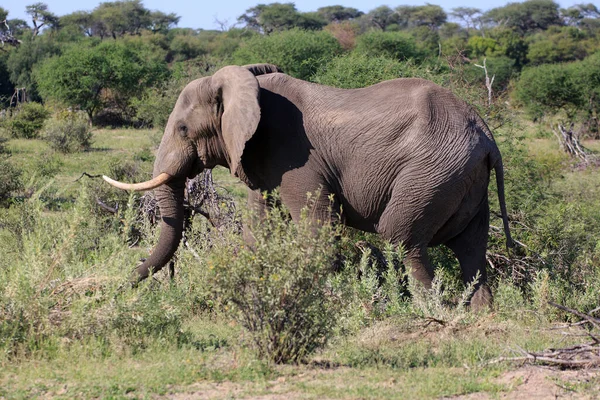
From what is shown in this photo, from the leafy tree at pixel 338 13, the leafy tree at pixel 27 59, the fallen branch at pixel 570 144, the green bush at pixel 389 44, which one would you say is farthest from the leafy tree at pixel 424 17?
the fallen branch at pixel 570 144

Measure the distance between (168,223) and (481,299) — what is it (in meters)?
2.80

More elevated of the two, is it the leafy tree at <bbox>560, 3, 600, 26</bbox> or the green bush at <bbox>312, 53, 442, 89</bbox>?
the leafy tree at <bbox>560, 3, 600, 26</bbox>

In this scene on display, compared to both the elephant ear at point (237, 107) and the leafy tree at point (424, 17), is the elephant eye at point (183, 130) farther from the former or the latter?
the leafy tree at point (424, 17)

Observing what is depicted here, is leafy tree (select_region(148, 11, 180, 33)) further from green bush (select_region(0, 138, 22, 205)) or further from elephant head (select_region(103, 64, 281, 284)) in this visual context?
elephant head (select_region(103, 64, 281, 284))

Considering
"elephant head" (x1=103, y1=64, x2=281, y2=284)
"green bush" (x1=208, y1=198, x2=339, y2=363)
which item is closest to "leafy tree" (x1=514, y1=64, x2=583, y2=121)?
"elephant head" (x1=103, y1=64, x2=281, y2=284)

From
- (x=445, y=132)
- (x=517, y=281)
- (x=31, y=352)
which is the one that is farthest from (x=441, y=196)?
(x=31, y=352)

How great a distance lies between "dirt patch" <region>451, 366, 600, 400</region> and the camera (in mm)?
4848

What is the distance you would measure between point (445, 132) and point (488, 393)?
105 inches

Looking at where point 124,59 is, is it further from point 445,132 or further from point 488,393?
point 488,393

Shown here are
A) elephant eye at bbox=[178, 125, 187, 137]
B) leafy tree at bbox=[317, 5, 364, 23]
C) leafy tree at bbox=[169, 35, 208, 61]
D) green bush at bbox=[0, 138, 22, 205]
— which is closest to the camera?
elephant eye at bbox=[178, 125, 187, 137]

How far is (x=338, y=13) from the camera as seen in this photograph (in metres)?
80.4

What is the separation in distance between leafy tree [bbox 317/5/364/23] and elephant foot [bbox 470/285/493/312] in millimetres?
72000

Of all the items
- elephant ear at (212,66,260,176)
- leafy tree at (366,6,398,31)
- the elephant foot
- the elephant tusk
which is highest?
leafy tree at (366,6,398,31)

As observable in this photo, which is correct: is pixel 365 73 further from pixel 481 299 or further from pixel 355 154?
pixel 481 299
